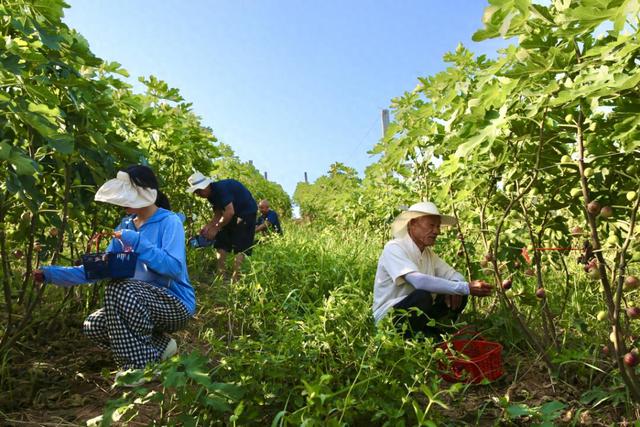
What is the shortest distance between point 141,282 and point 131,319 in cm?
22

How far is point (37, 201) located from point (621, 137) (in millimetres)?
2225

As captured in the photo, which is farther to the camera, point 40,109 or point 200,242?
point 200,242

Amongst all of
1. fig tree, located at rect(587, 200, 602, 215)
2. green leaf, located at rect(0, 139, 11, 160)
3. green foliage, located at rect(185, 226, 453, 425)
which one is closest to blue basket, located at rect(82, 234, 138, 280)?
green foliage, located at rect(185, 226, 453, 425)

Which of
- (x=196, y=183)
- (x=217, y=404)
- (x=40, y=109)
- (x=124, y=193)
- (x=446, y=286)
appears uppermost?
(x=196, y=183)

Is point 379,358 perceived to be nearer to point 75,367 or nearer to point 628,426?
point 628,426

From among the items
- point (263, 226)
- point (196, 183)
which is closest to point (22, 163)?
point (196, 183)

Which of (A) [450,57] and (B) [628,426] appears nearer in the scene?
(B) [628,426]

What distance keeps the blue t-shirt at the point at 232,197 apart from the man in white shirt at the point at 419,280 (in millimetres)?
3020

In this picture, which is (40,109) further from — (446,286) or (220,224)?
(220,224)

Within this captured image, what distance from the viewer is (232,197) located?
239 inches

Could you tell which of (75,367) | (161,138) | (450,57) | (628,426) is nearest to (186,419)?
(75,367)

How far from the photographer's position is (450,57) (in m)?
3.24

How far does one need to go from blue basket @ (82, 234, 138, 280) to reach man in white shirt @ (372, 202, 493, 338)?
132cm

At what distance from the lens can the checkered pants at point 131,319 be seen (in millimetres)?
2900
